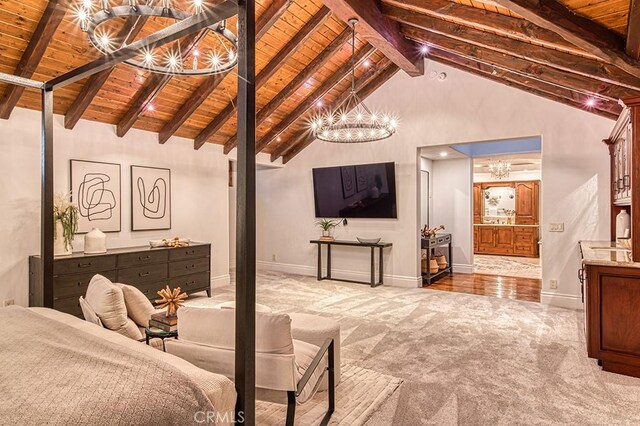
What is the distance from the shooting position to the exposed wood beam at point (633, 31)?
227 cm

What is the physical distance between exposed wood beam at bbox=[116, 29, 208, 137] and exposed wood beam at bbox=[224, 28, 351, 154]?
1677 mm

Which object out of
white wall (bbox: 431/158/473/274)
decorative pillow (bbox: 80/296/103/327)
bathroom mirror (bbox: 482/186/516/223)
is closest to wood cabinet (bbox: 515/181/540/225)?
bathroom mirror (bbox: 482/186/516/223)

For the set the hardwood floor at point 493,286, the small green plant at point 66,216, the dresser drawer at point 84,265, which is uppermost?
the small green plant at point 66,216

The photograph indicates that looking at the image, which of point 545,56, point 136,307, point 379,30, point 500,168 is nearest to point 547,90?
point 545,56

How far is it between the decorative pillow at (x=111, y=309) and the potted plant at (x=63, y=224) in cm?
244

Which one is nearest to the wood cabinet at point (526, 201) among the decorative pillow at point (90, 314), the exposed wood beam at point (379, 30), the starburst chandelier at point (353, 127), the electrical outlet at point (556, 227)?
the electrical outlet at point (556, 227)

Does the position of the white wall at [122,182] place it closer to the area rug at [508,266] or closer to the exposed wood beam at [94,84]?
the exposed wood beam at [94,84]

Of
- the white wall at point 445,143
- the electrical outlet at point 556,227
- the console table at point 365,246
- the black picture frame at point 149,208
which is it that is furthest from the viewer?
the console table at point 365,246

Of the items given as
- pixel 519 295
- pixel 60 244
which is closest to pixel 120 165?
pixel 60 244

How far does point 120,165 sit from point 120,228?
0.94m

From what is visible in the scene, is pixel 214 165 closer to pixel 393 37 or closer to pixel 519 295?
pixel 393 37

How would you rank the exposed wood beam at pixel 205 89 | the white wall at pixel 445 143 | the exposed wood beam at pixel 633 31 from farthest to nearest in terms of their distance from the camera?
the white wall at pixel 445 143
the exposed wood beam at pixel 205 89
the exposed wood beam at pixel 633 31

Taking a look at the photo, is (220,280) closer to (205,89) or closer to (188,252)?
(188,252)

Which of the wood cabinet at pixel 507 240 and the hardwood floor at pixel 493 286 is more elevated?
the wood cabinet at pixel 507 240
